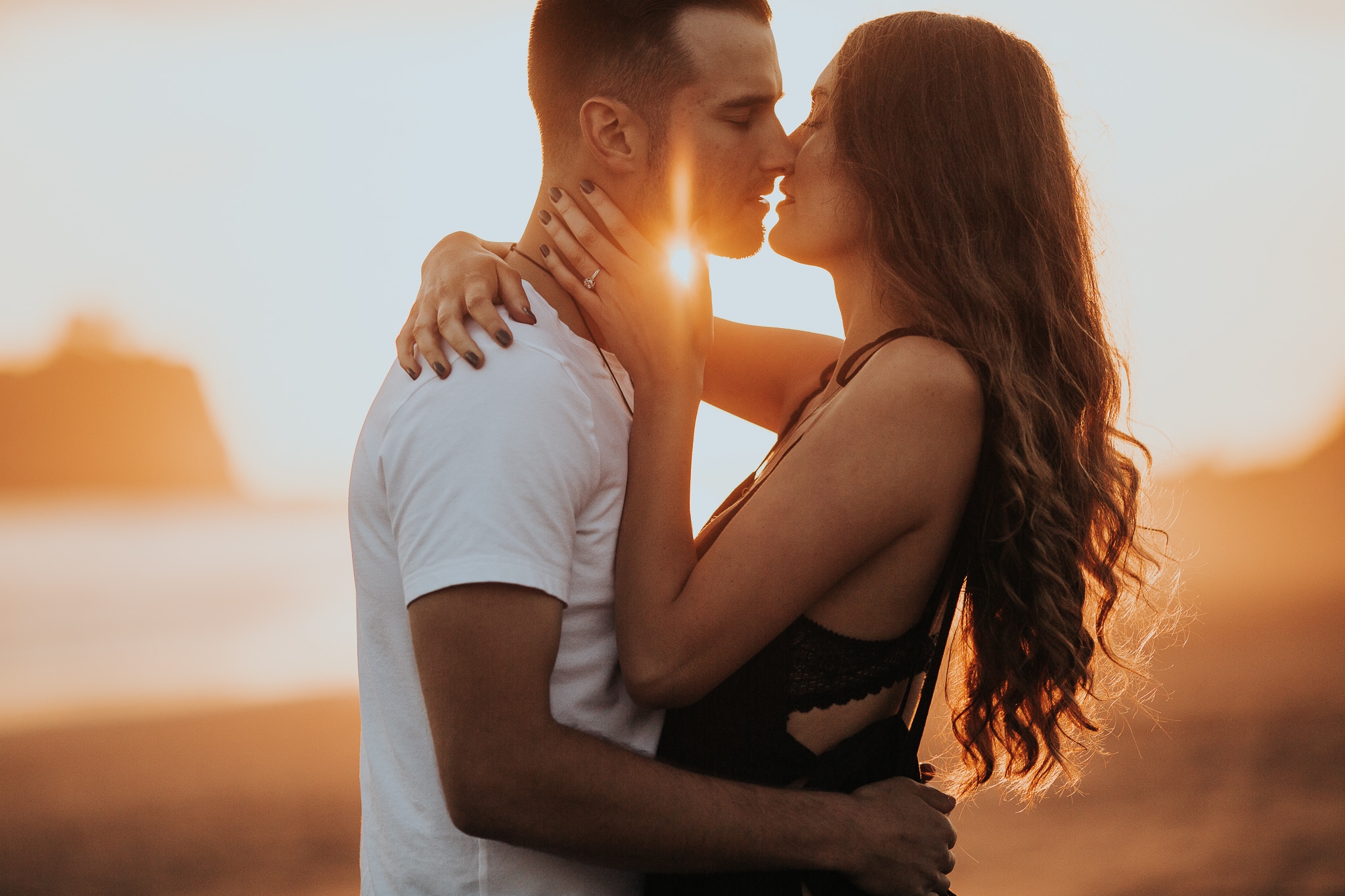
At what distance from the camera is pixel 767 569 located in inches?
66.9

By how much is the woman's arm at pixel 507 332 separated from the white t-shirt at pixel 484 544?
41mm

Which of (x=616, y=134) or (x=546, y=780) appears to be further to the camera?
(x=616, y=134)

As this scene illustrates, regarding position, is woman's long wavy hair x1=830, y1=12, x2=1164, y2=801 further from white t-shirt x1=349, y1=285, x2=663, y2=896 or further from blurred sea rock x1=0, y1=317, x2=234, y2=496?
blurred sea rock x1=0, y1=317, x2=234, y2=496

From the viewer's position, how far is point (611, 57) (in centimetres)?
205

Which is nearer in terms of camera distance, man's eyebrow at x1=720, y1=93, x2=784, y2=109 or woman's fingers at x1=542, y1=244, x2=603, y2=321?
woman's fingers at x1=542, y1=244, x2=603, y2=321

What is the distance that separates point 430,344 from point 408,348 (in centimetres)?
9

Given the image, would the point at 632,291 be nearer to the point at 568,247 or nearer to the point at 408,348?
the point at 568,247

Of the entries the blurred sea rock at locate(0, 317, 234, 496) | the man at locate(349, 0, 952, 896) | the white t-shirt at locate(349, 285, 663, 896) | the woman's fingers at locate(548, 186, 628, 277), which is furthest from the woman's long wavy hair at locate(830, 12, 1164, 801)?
the blurred sea rock at locate(0, 317, 234, 496)

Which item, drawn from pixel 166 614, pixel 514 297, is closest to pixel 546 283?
pixel 514 297

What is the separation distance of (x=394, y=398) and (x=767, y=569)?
0.65 m

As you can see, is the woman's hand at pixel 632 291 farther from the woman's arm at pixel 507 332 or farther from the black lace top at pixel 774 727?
the black lace top at pixel 774 727

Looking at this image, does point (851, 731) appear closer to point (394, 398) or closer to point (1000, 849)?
point (394, 398)

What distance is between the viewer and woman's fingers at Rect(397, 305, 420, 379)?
1648 millimetres

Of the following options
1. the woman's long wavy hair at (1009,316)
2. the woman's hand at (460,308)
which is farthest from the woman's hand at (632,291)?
the woman's long wavy hair at (1009,316)
